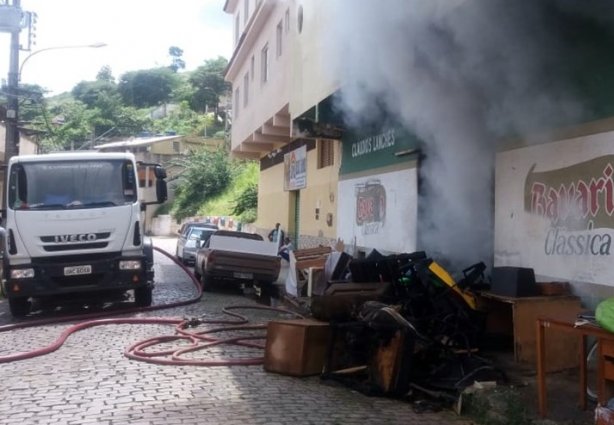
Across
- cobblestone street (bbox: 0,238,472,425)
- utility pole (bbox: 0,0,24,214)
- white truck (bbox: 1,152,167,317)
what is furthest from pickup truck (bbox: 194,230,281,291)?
utility pole (bbox: 0,0,24,214)

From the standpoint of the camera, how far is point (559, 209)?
22.2 feet

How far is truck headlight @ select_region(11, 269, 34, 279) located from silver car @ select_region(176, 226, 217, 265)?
1066cm

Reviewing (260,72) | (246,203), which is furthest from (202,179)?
(260,72)

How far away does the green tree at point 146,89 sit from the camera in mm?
95000

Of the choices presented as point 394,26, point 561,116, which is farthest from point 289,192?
point 561,116

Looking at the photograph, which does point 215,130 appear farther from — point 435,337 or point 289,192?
point 435,337

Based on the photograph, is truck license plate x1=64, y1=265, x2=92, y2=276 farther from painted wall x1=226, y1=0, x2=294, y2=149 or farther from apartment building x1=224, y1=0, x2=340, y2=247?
painted wall x1=226, y1=0, x2=294, y2=149

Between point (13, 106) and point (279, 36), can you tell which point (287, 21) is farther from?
point (13, 106)

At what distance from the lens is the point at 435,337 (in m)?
6.38

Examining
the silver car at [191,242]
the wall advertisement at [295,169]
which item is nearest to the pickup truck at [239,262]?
the wall advertisement at [295,169]

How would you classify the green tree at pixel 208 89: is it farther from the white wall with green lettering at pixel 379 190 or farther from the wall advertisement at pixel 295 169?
the white wall with green lettering at pixel 379 190

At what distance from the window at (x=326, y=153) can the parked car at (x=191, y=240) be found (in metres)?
5.39

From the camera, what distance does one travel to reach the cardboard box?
A: 622 centimetres

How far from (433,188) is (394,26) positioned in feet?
10.2
